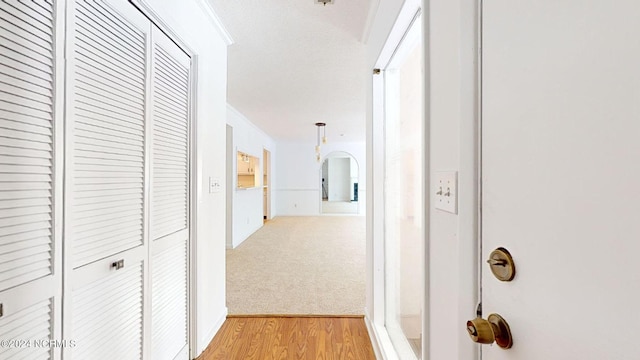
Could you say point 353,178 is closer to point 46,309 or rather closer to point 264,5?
point 264,5

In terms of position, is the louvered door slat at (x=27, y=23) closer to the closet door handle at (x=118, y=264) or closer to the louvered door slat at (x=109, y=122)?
the louvered door slat at (x=109, y=122)

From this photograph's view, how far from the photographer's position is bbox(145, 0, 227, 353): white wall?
71.7 inches

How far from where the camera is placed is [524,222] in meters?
0.54

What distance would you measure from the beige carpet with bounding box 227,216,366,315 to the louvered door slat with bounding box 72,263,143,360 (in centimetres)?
130

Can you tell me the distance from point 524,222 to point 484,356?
0.35 meters

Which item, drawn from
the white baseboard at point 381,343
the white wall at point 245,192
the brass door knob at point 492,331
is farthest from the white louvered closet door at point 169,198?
the white wall at point 245,192

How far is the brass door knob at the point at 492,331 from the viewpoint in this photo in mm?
578

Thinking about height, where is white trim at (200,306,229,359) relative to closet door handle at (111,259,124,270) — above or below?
below

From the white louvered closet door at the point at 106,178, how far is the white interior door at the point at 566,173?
1.23m

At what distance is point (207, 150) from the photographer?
6.73 feet

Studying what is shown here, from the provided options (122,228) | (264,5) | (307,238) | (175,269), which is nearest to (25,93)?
(122,228)

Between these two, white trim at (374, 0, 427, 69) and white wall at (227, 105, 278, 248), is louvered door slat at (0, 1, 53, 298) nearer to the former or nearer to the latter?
white trim at (374, 0, 427, 69)

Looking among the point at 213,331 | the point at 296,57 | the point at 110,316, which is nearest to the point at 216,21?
the point at 296,57

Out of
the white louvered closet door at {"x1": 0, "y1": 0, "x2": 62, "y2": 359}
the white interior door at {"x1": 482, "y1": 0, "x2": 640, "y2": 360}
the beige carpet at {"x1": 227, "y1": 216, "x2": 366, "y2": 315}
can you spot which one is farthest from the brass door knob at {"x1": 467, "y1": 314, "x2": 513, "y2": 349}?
the beige carpet at {"x1": 227, "y1": 216, "x2": 366, "y2": 315}
